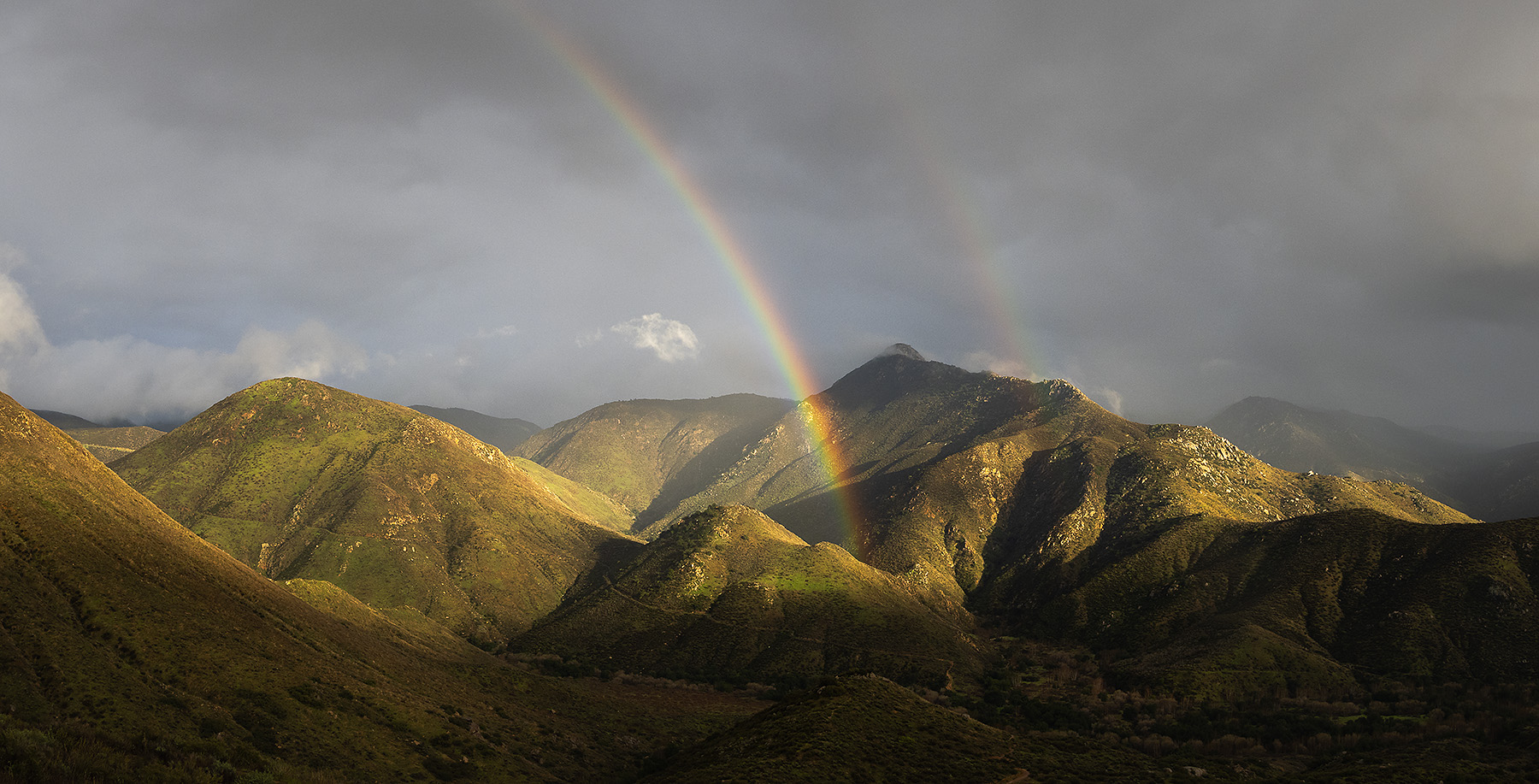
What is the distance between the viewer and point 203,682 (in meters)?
63.6

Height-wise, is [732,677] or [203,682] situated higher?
[203,682]

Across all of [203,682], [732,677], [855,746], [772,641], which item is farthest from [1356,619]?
[203,682]

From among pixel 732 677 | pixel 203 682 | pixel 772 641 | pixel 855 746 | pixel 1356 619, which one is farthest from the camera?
pixel 772 641

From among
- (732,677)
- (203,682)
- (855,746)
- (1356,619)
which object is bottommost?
(732,677)

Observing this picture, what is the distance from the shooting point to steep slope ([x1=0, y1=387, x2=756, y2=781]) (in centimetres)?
4453

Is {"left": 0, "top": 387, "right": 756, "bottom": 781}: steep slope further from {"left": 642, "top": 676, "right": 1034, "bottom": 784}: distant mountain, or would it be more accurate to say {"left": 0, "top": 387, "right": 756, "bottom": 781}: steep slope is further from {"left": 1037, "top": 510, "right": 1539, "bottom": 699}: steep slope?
{"left": 1037, "top": 510, "right": 1539, "bottom": 699}: steep slope

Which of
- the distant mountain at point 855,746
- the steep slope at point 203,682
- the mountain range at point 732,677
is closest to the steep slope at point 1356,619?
the mountain range at point 732,677

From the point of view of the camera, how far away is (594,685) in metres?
140

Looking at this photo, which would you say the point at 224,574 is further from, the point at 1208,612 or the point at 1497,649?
the point at 1497,649

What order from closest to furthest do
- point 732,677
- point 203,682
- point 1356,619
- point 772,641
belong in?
point 203,682 → point 732,677 → point 1356,619 → point 772,641

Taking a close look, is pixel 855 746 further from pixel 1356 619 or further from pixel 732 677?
pixel 1356 619

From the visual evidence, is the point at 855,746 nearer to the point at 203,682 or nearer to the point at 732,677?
the point at 203,682

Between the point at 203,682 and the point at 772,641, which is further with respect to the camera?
the point at 772,641

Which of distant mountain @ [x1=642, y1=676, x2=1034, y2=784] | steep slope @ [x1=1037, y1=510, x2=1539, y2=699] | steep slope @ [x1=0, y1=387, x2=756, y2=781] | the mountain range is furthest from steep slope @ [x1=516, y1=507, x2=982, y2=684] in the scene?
distant mountain @ [x1=642, y1=676, x2=1034, y2=784]
